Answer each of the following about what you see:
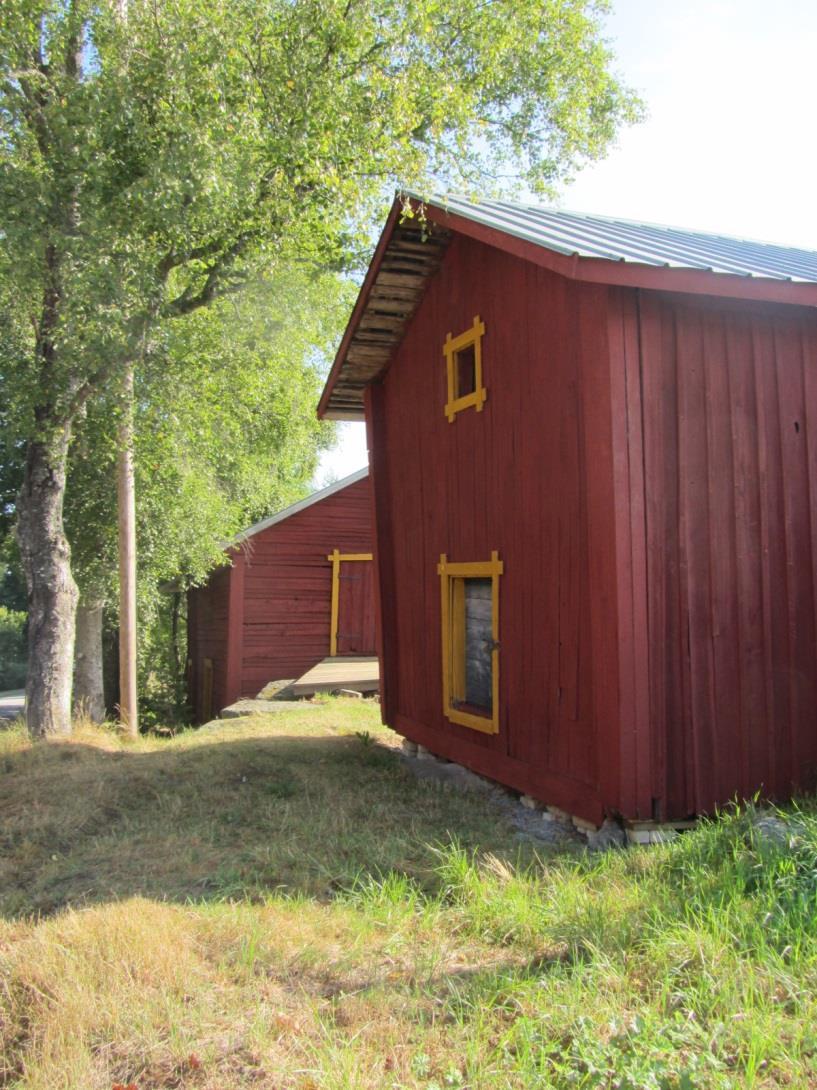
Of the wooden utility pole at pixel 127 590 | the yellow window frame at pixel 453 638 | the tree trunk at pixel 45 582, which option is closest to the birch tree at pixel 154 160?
the tree trunk at pixel 45 582

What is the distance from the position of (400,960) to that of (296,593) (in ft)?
46.2

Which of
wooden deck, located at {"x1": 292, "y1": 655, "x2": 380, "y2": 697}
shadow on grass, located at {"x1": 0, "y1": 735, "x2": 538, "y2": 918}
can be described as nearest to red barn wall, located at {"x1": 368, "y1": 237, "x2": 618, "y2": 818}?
shadow on grass, located at {"x1": 0, "y1": 735, "x2": 538, "y2": 918}

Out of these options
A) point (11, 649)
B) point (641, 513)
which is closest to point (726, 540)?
point (641, 513)

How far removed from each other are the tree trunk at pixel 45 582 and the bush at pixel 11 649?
31312 mm

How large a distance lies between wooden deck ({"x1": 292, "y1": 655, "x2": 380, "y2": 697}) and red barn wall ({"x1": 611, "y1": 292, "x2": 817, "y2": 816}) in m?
9.42

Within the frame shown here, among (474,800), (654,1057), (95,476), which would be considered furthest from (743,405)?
(95,476)

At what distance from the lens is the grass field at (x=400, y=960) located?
10.6 ft

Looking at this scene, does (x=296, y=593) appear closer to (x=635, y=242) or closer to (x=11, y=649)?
(x=635, y=242)

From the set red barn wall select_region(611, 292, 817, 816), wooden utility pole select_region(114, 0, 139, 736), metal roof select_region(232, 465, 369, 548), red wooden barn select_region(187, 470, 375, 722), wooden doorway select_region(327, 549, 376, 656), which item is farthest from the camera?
wooden doorway select_region(327, 549, 376, 656)

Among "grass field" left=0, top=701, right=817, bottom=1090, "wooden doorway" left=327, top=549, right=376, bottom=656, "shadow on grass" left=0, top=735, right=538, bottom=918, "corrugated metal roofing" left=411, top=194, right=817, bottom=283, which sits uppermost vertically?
"corrugated metal roofing" left=411, top=194, right=817, bottom=283

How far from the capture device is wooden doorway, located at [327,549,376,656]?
18.3 metres

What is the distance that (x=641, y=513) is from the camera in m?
5.84

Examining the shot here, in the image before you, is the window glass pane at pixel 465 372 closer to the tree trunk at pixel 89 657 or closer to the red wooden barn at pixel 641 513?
the red wooden barn at pixel 641 513

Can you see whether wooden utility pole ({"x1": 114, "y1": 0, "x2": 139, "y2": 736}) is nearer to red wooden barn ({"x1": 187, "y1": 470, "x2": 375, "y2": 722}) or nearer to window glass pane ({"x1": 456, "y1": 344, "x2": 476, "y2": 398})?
red wooden barn ({"x1": 187, "y1": 470, "x2": 375, "y2": 722})
